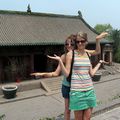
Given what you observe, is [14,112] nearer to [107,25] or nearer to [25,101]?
[25,101]

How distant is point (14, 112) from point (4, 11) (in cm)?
1136

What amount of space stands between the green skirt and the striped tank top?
5 centimetres

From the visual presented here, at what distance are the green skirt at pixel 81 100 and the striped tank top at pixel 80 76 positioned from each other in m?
0.05

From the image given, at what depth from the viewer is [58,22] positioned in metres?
23.7

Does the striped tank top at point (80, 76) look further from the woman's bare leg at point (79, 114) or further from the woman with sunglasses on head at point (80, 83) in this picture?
the woman's bare leg at point (79, 114)

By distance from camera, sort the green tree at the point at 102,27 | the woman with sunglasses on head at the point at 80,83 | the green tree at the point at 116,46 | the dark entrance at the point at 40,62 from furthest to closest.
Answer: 1. the green tree at the point at 102,27
2. the green tree at the point at 116,46
3. the dark entrance at the point at 40,62
4. the woman with sunglasses on head at the point at 80,83

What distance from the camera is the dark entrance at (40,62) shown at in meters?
19.6

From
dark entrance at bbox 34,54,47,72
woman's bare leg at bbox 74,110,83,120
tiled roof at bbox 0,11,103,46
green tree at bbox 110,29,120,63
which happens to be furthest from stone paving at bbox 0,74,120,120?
green tree at bbox 110,29,120,63

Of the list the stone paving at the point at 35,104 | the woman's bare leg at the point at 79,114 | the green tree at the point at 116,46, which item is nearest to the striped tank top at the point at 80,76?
the woman's bare leg at the point at 79,114

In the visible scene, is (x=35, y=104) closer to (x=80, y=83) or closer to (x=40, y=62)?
(x=40, y=62)

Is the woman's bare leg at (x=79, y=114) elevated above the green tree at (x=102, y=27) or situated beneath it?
situated beneath

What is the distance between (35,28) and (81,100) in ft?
60.3

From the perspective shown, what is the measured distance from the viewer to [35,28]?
2092 centimetres

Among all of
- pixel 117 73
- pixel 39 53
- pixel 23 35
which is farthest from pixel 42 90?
pixel 117 73
